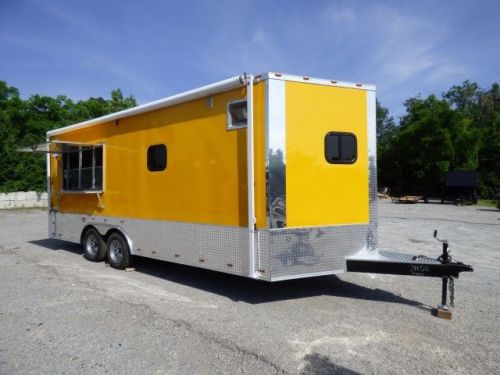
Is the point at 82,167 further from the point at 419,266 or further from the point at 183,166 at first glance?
the point at 419,266

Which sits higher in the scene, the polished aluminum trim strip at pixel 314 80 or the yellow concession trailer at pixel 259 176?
the polished aluminum trim strip at pixel 314 80

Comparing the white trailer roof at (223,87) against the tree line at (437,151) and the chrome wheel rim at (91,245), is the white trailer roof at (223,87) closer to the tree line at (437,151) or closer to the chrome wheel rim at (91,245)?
the chrome wheel rim at (91,245)

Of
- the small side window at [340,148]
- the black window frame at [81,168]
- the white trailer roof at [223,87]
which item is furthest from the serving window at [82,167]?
the small side window at [340,148]

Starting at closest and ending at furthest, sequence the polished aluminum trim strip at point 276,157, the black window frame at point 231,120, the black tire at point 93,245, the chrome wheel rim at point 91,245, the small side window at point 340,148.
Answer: the polished aluminum trim strip at point 276,157, the black window frame at point 231,120, the small side window at point 340,148, the black tire at point 93,245, the chrome wheel rim at point 91,245

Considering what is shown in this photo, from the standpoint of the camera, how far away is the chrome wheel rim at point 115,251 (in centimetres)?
806

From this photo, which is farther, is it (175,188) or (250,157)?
(175,188)

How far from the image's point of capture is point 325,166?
5746mm

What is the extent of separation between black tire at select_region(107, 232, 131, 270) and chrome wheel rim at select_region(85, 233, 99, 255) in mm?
552

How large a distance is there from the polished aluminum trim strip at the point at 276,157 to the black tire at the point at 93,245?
464 centimetres

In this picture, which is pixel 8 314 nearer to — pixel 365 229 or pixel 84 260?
pixel 84 260

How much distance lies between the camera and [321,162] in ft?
A: 18.8

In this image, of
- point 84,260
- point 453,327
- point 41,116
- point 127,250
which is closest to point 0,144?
point 41,116

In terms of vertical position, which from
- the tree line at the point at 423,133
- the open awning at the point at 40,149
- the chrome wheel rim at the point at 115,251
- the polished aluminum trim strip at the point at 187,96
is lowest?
the chrome wheel rim at the point at 115,251

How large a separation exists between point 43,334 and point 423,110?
41181 mm
